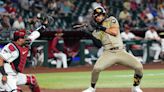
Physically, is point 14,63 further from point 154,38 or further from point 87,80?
point 154,38

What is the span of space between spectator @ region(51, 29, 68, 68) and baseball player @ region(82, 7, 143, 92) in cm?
857

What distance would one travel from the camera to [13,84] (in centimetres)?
908

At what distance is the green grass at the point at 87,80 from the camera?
13.5 metres

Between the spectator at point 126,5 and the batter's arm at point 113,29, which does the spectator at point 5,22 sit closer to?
the spectator at point 126,5

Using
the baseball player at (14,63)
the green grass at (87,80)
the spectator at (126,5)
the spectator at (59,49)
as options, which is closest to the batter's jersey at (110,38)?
the green grass at (87,80)

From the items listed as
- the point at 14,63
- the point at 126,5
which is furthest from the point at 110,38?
the point at 126,5

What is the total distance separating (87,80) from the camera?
1524cm

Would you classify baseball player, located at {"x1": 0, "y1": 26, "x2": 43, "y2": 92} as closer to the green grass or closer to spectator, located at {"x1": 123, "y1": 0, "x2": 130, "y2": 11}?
the green grass

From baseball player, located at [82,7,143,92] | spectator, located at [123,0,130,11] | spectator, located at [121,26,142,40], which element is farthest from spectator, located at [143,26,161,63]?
baseball player, located at [82,7,143,92]

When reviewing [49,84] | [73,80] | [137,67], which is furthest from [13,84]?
[73,80]

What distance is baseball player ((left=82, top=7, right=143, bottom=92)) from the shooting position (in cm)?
1126

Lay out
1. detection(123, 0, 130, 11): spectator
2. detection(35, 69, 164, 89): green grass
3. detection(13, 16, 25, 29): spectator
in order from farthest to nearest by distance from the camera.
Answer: detection(123, 0, 130, 11): spectator < detection(13, 16, 25, 29): spectator < detection(35, 69, 164, 89): green grass

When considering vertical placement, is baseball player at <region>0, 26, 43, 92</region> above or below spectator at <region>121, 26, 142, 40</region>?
above

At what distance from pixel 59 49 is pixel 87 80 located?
5.27 metres
